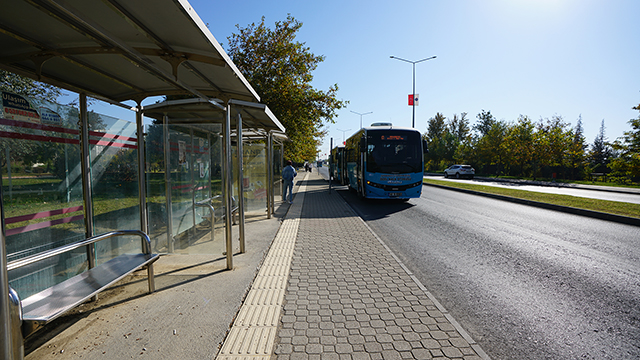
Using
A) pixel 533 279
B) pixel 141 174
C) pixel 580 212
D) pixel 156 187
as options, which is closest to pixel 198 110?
pixel 156 187

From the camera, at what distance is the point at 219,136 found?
6.04 metres

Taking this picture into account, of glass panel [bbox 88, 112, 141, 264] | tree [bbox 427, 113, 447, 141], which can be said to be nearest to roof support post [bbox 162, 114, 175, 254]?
glass panel [bbox 88, 112, 141, 264]

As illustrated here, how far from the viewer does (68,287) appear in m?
3.00

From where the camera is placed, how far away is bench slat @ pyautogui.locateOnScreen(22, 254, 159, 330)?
2444 millimetres

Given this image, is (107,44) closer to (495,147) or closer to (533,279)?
(533,279)

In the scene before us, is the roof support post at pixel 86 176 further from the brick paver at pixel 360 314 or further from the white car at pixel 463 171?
the white car at pixel 463 171

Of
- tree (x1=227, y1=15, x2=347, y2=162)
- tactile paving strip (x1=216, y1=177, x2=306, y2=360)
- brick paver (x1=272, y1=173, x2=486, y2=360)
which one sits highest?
tree (x1=227, y1=15, x2=347, y2=162)

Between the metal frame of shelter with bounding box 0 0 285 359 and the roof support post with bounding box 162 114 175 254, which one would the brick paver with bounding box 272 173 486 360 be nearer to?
the metal frame of shelter with bounding box 0 0 285 359

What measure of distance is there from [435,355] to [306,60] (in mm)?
17204

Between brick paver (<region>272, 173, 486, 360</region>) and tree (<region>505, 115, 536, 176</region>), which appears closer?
brick paver (<region>272, 173, 486, 360</region>)

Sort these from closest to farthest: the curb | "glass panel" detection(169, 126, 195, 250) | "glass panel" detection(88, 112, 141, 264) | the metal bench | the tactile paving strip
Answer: the metal bench, the tactile paving strip, "glass panel" detection(88, 112, 141, 264), "glass panel" detection(169, 126, 195, 250), the curb

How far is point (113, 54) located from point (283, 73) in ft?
48.1

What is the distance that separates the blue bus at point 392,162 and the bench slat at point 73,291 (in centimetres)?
958

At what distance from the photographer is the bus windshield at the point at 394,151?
40.9ft
